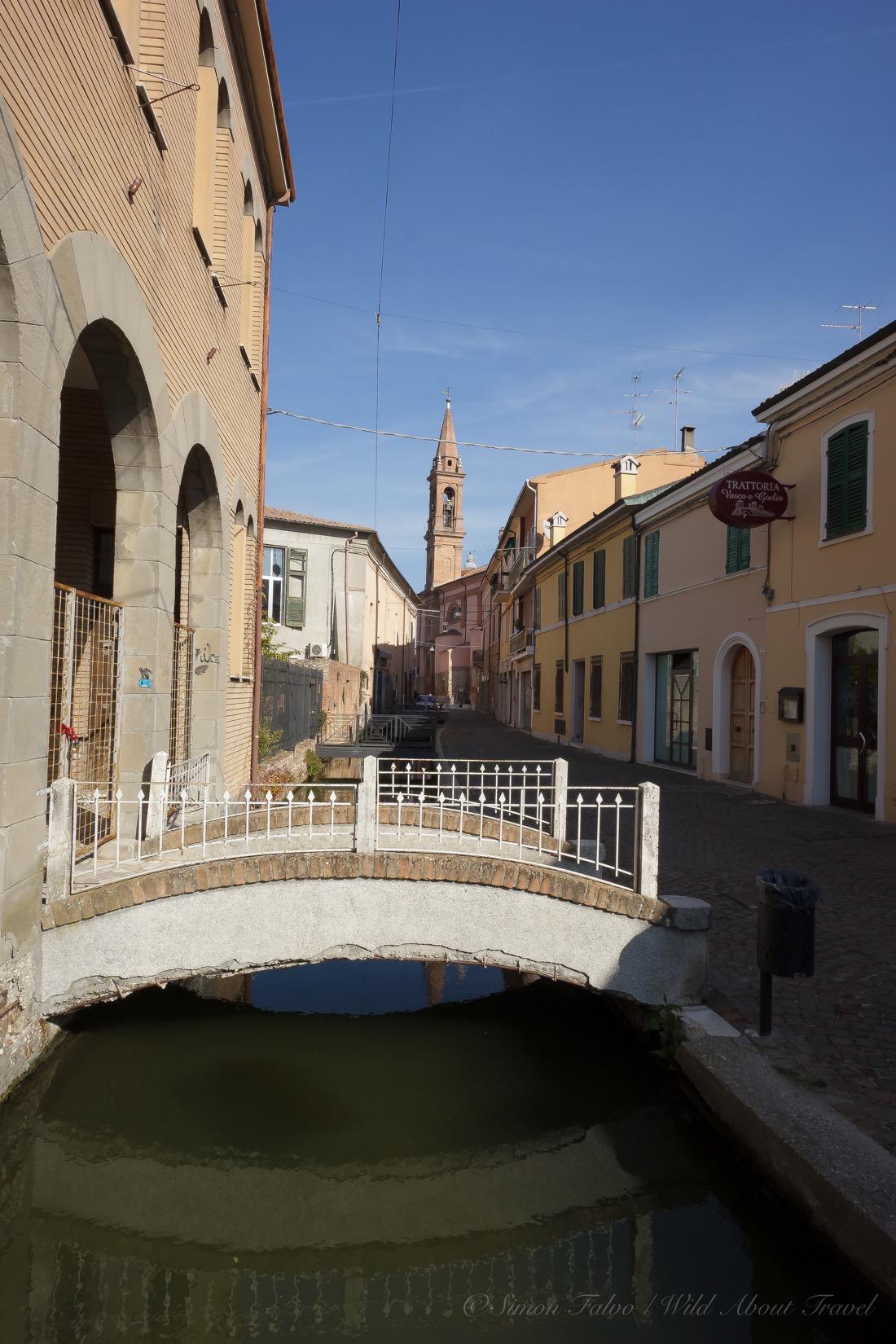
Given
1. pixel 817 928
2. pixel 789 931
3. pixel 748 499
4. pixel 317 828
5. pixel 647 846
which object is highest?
pixel 748 499

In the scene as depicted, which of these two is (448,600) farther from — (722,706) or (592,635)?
(722,706)

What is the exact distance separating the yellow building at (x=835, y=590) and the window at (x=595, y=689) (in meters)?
9.49

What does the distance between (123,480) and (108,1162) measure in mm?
4671

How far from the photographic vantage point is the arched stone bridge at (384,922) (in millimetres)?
4953

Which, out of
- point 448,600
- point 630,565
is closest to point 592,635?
point 630,565

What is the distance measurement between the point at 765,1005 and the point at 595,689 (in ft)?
65.1

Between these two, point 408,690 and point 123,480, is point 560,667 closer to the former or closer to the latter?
point 123,480

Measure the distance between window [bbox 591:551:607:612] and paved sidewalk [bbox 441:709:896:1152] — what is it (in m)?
10.1

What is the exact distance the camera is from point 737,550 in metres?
15.4

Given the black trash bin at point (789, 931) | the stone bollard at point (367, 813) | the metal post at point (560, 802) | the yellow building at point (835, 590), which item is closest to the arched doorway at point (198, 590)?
the stone bollard at point (367, 813)

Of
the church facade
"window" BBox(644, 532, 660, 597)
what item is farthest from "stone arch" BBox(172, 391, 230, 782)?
the church facade

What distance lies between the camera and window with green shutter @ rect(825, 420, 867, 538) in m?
11.7

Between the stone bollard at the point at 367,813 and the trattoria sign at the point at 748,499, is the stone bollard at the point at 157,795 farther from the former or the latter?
the trattoria sign at the point at 748,499

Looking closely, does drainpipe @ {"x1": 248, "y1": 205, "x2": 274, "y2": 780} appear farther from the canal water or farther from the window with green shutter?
the window with green shutter
